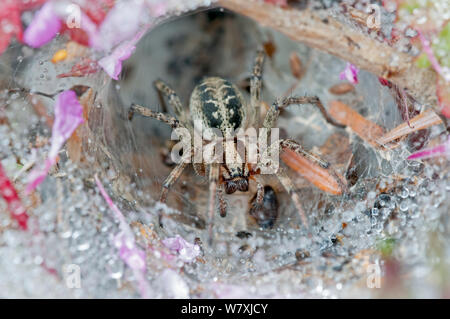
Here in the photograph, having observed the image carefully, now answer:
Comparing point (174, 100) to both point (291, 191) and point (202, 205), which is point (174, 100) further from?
point (291, 191)

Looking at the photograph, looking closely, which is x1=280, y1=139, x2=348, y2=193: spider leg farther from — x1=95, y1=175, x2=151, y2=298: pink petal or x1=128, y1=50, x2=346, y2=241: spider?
x1=95, y1=175, x2=151, y2=298: pink petal

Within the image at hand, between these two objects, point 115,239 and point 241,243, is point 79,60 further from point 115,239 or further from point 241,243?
point 241,243

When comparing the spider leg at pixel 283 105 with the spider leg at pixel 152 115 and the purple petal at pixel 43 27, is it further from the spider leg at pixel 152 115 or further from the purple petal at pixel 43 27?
the purple petal at pixel 43 27

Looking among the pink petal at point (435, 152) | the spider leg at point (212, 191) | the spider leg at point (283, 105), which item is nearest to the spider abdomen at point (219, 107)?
the spider leg at point (283, 105)

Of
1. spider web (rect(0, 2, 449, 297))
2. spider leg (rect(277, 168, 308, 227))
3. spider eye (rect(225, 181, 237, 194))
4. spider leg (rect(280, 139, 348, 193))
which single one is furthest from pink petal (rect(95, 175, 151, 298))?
spider leg (rect(280, 139, 348, 193))
